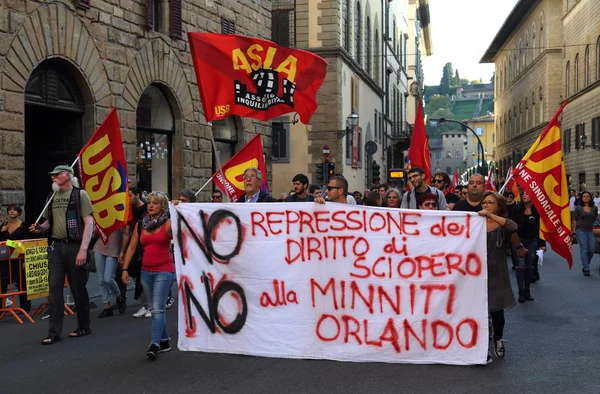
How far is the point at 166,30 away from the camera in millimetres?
17922

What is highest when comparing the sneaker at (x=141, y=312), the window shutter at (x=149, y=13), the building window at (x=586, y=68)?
the building window at (x=586, y=68)

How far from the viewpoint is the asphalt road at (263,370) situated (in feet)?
20.7

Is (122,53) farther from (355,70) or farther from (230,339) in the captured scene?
(355,70)

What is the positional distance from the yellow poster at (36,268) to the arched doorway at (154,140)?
274 inches

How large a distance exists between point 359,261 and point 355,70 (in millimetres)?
30832

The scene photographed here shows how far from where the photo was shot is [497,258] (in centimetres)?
734

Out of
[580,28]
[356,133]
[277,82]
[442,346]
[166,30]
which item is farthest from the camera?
[580,28]

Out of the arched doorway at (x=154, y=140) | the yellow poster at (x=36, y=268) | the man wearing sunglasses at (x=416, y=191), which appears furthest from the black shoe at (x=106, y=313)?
the arched doorway at (x=154, y=140)

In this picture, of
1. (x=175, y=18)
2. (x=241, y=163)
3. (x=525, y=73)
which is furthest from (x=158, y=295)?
(x=525, y=73)

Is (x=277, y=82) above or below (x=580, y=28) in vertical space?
below

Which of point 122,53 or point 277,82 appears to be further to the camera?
point 122,53

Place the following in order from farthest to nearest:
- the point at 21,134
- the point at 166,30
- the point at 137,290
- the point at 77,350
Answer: the point at 166,30
the point at 21,134
the point at 137,290
the point at 77,350

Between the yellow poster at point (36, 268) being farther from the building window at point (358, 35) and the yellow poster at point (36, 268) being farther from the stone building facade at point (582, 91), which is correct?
the stone building facade at point (582, 91)

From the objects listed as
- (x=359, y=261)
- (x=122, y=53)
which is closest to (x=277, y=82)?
(x=359, y=261)
